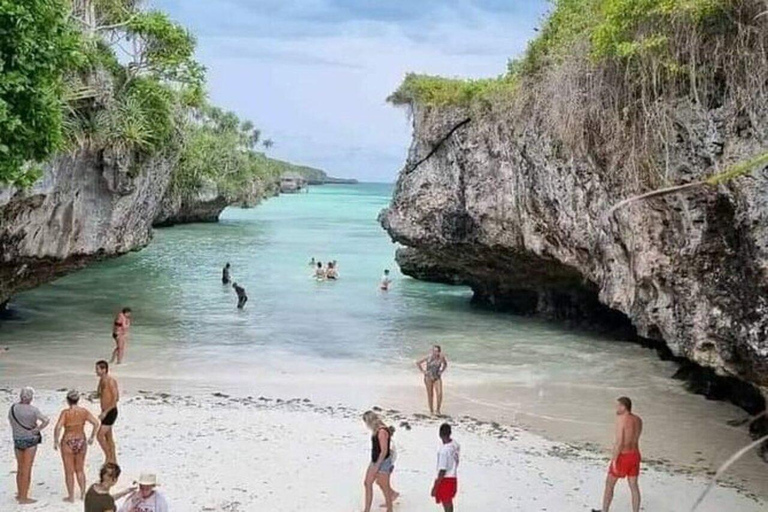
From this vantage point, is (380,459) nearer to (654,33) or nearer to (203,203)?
(654,33)

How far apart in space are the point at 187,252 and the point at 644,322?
1549 inches

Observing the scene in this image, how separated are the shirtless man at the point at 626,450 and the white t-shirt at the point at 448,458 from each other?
189 centimetres

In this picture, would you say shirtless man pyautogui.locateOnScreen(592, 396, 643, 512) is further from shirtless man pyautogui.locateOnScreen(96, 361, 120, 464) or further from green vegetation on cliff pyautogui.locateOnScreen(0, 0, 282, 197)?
green vegetation on cliff pyautogui.locateOnScreen(0, 0, 282, 197)

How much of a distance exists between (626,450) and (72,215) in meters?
15.4

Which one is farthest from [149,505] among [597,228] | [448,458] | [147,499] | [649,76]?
[597,228]

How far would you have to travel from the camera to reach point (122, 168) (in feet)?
66.5

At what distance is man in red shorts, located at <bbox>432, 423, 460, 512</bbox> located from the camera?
8711mm

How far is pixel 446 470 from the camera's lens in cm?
874

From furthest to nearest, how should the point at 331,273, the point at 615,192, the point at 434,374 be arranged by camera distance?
the point at 331,273
the point at 615,192
the point at 434,374

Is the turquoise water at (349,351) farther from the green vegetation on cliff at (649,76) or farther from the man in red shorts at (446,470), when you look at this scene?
the man in red shorts at (446,470)

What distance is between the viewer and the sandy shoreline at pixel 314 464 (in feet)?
32.5

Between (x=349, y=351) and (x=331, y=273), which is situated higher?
(x=331, y=273)

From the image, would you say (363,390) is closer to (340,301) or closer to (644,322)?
(644,322)

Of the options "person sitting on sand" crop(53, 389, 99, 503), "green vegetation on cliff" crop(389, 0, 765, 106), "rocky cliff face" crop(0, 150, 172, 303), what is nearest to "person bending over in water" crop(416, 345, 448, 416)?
"green vegetation on cliff" crop(389, 0, 765, 106)
